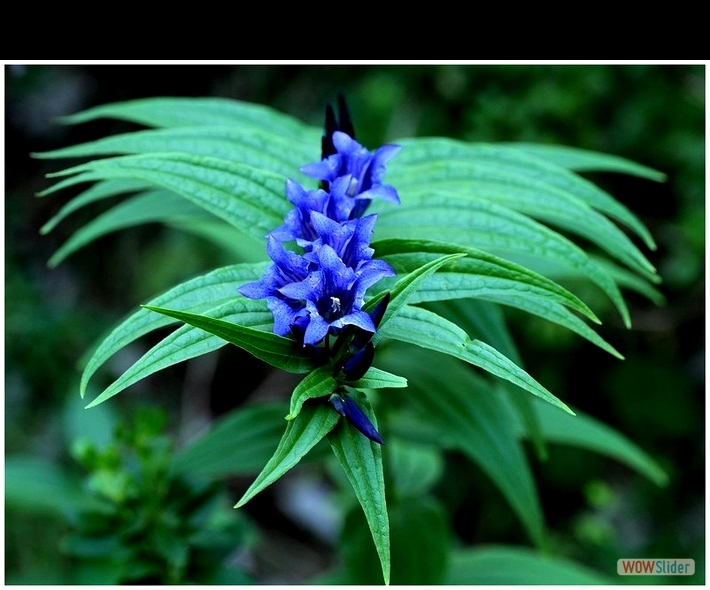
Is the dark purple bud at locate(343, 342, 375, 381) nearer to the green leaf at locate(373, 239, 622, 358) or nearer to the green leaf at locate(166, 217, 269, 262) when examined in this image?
the green leaf at locate(373, 239, 622, 358)

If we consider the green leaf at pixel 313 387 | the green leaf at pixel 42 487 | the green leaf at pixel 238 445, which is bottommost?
the green leaf at pixel 42 487

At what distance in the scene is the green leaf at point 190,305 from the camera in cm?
75

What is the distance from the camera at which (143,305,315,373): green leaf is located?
68 centimetres

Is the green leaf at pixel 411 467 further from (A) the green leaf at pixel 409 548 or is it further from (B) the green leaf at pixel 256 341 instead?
(B) the green leaf at pixel 256 341

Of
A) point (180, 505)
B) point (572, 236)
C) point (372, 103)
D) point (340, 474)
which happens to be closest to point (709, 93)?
point (572, 236)

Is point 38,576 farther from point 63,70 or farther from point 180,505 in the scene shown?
point 63,70

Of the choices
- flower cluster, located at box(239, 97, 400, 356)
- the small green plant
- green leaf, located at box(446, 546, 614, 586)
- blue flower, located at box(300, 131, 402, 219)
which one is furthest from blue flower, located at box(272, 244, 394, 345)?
green leaf, located at box(446, 546, 614, 586)

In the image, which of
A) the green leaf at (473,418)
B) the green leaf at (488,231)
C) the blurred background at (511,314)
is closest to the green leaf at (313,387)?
the green leaf at (488,231)

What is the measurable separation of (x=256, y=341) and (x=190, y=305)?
100 millimetres

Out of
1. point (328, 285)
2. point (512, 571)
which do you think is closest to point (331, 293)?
point (328, 285)

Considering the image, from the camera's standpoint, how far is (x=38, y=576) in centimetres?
165

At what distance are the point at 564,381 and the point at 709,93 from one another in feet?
3.16

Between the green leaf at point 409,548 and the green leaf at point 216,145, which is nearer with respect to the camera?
the green leaf at point 216,145

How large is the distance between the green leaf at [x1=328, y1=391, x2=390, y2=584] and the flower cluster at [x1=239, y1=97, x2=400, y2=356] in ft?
0.28
